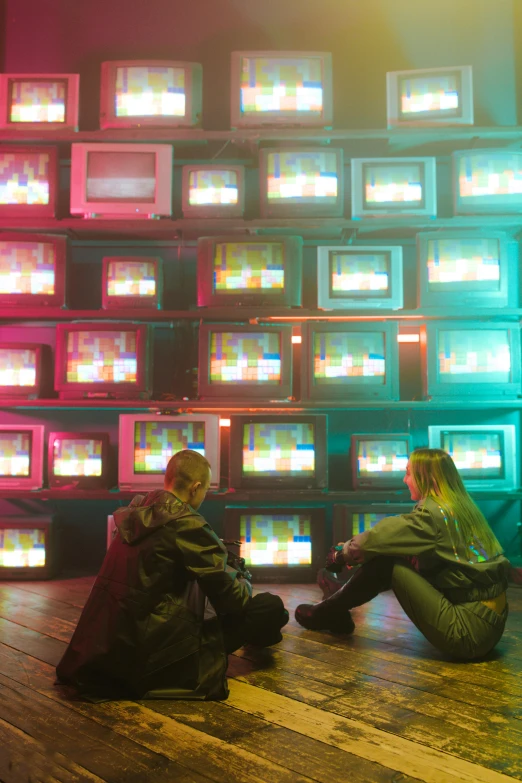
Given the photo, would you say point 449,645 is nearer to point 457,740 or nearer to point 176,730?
point 457,740

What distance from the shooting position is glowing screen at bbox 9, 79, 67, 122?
3777 millimetres

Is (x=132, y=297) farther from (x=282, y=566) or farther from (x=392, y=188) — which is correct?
(x=282, y=566)

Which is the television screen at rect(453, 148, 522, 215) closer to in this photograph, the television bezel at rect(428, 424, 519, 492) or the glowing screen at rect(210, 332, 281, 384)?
the television bezel at rect(428, 424, 519, 492)

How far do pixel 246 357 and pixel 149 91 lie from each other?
165 centimetres

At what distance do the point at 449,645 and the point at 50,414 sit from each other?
9.87 feet

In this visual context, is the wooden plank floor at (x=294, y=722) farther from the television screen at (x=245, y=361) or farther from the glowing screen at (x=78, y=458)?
the television screen at (x=245, y=361)

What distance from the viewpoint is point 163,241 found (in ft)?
14.2

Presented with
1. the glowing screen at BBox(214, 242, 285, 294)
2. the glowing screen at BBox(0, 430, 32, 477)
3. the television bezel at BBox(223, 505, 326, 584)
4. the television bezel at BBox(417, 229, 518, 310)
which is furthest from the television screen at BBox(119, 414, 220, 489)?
the television bezel at BBox(417, 229, 518, 310)

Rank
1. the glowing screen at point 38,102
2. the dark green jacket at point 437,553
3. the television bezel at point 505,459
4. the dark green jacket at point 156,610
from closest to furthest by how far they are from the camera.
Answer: the dark green jacket at point 156,610 → the dark green jacket at point 437,553 → the television bezel at point 505,459 → the glowing screen at point 38,102

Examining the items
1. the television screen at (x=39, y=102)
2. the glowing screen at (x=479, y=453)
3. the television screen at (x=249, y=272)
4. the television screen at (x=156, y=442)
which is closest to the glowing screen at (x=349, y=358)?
the television screen at (x=249, y=272)

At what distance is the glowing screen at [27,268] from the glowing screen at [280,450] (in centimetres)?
143

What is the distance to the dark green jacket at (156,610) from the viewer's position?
6.25ft

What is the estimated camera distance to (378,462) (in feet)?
11.9

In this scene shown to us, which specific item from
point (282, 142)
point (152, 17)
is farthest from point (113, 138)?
point (152, 17)
